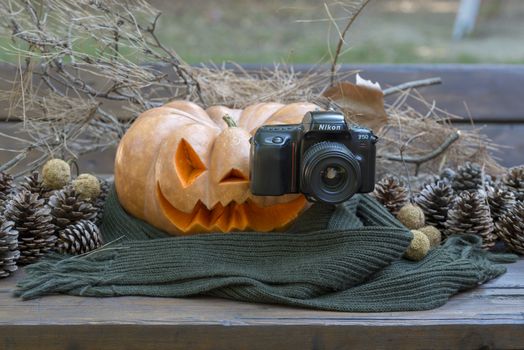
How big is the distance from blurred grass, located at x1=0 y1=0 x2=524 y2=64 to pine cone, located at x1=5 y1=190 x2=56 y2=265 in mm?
2505

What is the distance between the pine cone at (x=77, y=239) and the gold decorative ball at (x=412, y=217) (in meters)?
0.56

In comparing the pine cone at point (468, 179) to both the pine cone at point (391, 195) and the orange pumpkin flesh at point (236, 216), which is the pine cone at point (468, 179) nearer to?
the pine cone at point (391, 195)

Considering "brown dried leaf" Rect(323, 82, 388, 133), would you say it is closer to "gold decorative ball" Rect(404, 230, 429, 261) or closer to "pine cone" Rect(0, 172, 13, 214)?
"gold decorative ball" Rect(404, 230, 429, 261)

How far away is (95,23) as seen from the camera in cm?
167

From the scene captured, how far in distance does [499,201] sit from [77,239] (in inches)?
31.4

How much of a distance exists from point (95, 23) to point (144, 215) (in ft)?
1.51

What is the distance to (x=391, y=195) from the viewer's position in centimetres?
157

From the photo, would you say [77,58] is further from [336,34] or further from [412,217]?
[336,34]

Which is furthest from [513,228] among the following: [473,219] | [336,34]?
[336,34]

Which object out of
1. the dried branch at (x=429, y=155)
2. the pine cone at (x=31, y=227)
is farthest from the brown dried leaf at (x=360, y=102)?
the pine cone at (x=31, y=227)

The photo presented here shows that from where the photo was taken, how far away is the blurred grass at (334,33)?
15.0 feet

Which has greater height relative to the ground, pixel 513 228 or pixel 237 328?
pixel 513 228

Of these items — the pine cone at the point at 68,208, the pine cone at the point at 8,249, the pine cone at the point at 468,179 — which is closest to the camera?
the pine cone at the point at 8,249

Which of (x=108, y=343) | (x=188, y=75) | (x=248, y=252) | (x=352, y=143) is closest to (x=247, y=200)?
(x=248, y=252)
